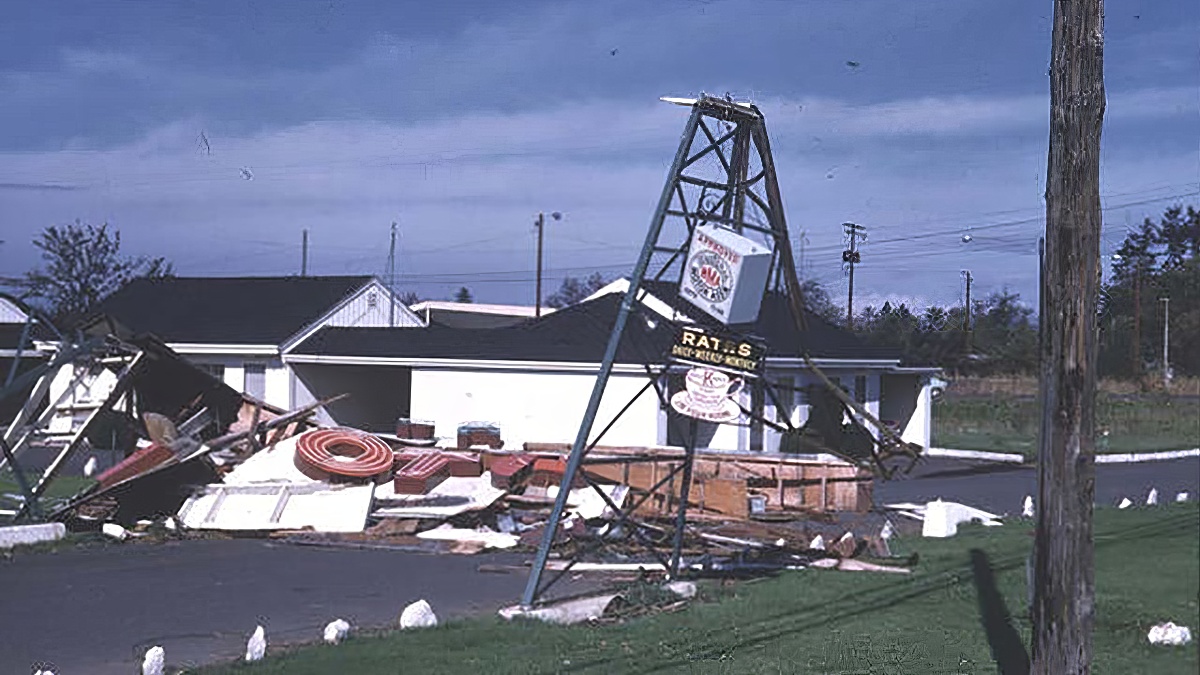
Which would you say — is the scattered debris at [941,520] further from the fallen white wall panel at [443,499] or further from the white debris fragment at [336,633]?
the white debris fragment at [336,633]

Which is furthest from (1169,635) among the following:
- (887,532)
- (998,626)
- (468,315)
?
(468,315)

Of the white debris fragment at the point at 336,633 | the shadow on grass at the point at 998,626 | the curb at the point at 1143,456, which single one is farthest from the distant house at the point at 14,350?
the curb at the point at 1143,456

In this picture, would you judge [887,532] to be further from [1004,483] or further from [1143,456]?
[1143,456]

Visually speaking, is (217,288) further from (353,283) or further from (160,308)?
(353,283)

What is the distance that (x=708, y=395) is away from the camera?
14.4m

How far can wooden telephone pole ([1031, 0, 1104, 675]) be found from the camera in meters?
7.12

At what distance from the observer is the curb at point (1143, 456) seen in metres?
38.7

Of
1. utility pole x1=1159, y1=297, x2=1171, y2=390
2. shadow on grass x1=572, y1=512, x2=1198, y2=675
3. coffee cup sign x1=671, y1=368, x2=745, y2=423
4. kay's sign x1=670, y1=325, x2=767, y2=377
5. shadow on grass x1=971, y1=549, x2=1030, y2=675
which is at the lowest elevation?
shadow on grass x1=572, y1=512, x2=1198, y2=675

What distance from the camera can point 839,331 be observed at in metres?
38.5

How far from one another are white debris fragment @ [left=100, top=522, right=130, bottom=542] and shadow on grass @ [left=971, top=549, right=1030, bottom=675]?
12.0 metres

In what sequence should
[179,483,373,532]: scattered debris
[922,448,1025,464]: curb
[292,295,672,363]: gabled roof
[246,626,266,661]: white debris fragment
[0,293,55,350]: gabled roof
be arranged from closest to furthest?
[246,626,266,661]: white debris fragment, [179,483,373,532]: scattered debris, [292,295,672,363]: gabled roof, [922,448,1025,464]: curb, [0,293,55,350]: gabled roof

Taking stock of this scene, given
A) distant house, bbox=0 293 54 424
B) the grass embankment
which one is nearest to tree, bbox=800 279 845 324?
the grass embankment

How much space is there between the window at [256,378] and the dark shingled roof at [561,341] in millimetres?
1311

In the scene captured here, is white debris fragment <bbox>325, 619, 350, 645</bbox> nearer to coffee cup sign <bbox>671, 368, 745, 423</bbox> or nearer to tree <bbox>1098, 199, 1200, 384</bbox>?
coffee cup sign <bbox>671, 368, 745, 423</bbox>
